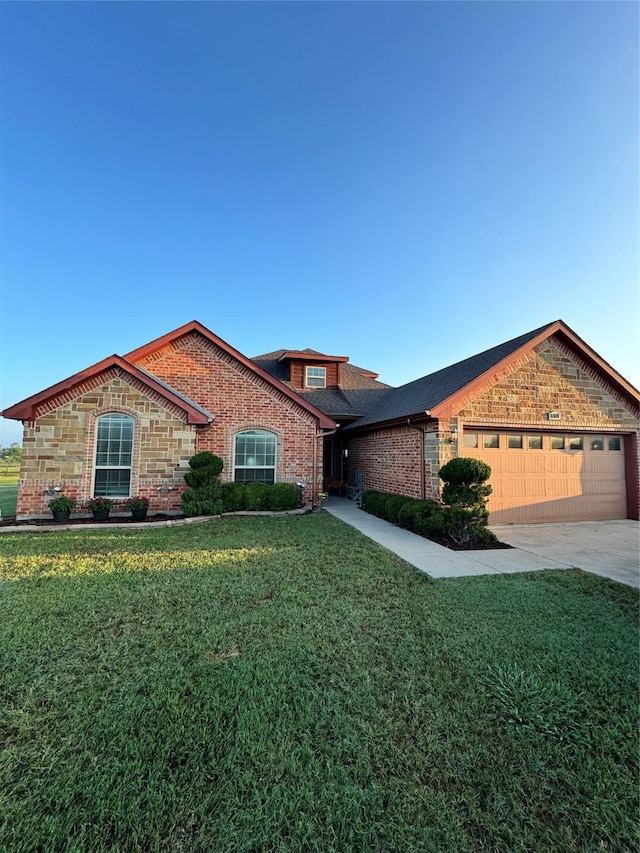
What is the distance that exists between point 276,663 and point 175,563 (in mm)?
3428

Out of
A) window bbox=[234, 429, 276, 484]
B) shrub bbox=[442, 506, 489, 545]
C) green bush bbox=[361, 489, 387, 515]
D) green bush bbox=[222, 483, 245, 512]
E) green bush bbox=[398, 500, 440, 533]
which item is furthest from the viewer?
window bbox=[234, 429, 276, 484]

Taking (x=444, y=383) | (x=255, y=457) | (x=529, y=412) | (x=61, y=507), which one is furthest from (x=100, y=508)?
(x=529, y=412)

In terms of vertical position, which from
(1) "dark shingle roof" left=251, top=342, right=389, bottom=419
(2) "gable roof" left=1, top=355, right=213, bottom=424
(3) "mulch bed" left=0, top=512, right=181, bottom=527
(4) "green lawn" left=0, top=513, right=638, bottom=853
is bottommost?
(4) "green lawn" left=0, top=513, right=638, bottom=853

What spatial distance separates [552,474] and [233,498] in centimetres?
939

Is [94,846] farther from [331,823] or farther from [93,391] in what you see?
[93,391]

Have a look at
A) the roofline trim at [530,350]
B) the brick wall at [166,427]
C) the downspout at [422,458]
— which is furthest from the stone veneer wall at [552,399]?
the brick wall at [166,427]

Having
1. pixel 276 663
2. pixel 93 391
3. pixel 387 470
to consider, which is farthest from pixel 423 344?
pixel 276 663

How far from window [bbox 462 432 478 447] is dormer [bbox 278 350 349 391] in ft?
29.6

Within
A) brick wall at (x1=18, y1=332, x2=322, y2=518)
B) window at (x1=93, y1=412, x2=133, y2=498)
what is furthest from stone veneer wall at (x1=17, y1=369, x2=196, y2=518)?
window at (x1=93, y1=412, x2=133, y2=498)

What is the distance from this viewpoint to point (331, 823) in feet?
5.97

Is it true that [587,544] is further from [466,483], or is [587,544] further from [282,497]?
[282,497]

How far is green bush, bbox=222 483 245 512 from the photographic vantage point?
1056 cm

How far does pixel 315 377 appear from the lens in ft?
58.0

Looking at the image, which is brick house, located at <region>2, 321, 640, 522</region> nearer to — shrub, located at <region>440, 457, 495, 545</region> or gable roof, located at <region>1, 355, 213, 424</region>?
gable roof, located at <region>1, 355, 213, 424</region>
